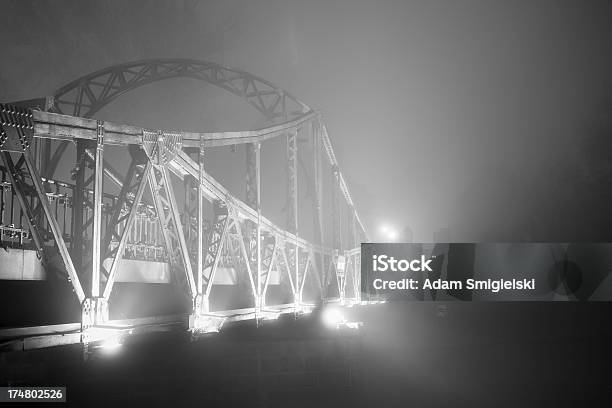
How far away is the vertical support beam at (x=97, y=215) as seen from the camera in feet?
31.3

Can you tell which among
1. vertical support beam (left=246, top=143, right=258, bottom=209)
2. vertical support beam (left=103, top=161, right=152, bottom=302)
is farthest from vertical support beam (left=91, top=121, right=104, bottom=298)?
vertical support beam (left=246, top=143, right=258, bottom=209)

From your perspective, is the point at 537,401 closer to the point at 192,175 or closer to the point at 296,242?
the point at 192,175

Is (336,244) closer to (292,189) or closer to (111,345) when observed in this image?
(292,189)

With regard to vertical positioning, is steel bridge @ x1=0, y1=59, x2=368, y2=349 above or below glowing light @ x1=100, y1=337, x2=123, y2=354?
above

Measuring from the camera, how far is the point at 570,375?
66.4ft

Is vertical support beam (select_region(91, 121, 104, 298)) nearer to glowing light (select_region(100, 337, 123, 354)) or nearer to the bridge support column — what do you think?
the bridge support column

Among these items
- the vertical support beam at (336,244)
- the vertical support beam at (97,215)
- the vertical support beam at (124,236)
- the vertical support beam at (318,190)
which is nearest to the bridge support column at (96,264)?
the vertical support beam at (97,215)

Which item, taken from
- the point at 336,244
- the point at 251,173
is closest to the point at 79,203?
the point at 251,173

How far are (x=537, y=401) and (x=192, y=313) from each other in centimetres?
920

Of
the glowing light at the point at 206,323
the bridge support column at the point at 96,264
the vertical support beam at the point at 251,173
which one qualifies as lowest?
the glowing light at the point at 206,323

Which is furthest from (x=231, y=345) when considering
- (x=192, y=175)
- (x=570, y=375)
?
(x=570, y=375)

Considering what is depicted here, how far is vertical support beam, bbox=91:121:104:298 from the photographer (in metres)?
9.54

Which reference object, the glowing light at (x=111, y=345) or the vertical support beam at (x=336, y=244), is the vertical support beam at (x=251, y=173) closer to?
the glowing light at (x=111, y=345)

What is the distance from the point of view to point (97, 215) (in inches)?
376
